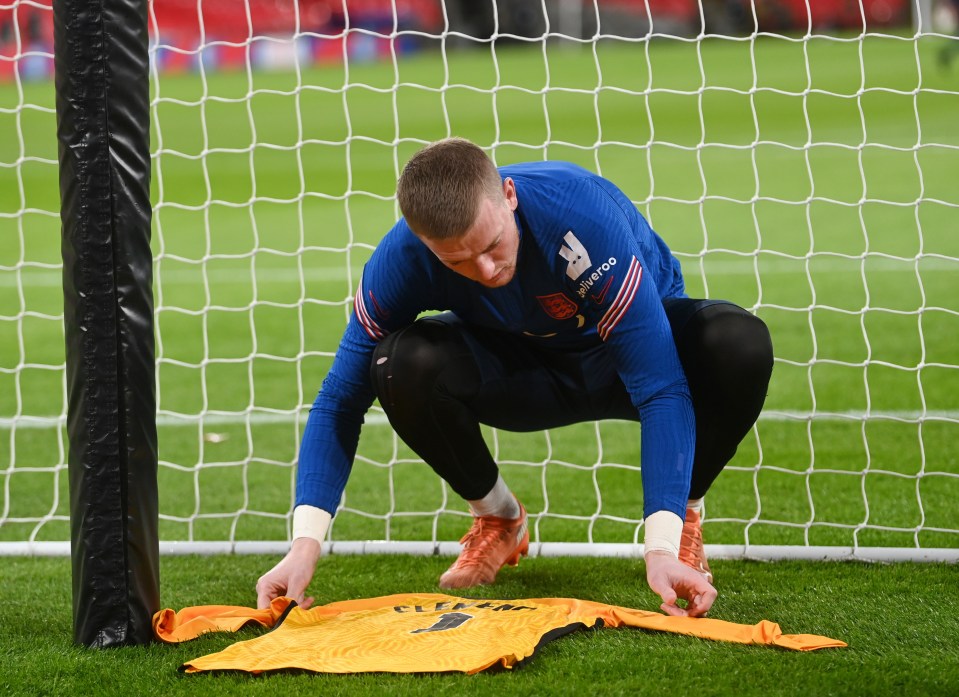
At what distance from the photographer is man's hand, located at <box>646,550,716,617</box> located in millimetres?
2232

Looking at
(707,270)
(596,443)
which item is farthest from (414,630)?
(707,270)

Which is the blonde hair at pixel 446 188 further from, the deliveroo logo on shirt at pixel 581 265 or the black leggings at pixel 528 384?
the black leggings at pixel 528 384

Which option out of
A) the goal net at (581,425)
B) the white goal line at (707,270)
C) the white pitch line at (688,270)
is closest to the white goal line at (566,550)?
the goal net at (581,425)

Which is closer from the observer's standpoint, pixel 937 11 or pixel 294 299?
pixel 294 299

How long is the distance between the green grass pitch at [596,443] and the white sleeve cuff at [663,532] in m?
0.23

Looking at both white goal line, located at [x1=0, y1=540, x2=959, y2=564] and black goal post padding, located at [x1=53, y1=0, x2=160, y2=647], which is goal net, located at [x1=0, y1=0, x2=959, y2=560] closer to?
white goal line, located at [x1=0, y1=540, x2=959, y2=564]

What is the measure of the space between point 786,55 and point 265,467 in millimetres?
24122

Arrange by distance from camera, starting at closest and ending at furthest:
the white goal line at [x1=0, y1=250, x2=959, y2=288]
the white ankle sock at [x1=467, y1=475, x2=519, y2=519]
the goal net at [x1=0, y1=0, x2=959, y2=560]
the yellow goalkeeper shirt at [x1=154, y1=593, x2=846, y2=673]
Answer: the yellow goalkeeper shirt at [x1=154, y1=593, x2=846, y2=673], the white ankle sock at [x1=467, y1=475, x2=519, y2=519], the goal net at [x1=0, y1=0, x2=959, y2=560], the white goal line at [x1=0, y1=250, x2=959, y2=288]

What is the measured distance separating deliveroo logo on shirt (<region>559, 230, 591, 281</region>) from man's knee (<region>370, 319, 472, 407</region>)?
41 cm

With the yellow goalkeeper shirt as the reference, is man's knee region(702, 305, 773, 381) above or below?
above

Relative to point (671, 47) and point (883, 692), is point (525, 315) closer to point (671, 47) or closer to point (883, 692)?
point (883, 692)

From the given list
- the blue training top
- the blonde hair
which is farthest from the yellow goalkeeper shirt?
the blonde hair

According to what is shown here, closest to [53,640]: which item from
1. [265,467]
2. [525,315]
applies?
[525,315]

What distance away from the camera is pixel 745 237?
837 cm
